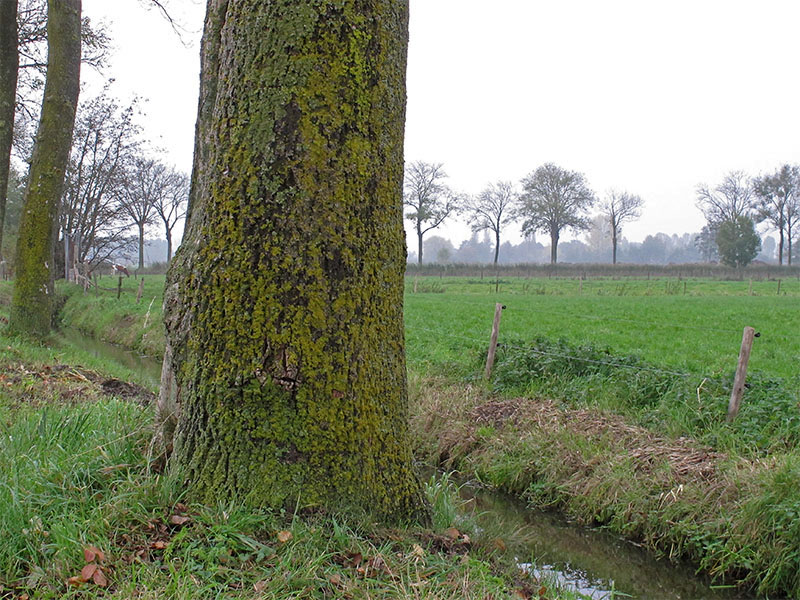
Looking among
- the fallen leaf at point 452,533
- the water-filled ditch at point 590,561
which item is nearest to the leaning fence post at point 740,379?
the water-filled ditch at point 590,561

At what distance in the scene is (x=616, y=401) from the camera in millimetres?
8289

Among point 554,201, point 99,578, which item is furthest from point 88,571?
point 554,201

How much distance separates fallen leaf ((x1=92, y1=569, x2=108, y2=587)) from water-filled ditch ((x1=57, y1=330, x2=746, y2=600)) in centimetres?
250

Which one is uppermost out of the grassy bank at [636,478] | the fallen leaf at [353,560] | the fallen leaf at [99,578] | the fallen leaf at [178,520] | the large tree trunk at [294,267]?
the large tree trunk at [294,267]

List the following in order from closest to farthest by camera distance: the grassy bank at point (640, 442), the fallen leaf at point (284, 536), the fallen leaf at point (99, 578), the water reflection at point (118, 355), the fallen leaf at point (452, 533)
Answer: the fallen leaf at point (99, 578) < the fallen leaf at point (284, 536) < the fallen leaf at point (452, 533) < the grassy bank at point (640, 442) < the water reflection at point (118, 355)

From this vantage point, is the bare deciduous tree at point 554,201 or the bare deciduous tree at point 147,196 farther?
the bare deciduous tree at point 554,201

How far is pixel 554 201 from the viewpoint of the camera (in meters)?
72.9

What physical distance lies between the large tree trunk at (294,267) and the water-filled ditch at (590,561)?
176 centimetres

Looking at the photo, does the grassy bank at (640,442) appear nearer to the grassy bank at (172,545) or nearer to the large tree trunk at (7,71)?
the grassy bank at (172,545)

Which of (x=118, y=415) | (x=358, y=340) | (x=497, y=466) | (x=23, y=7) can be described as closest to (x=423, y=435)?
(x=497, y=466)

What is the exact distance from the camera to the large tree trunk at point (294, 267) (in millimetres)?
2955

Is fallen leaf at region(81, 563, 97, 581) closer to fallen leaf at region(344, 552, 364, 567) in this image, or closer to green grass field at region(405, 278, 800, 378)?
fallen leaf at region(344, 552, 364, 567)

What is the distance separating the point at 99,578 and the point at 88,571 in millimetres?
58

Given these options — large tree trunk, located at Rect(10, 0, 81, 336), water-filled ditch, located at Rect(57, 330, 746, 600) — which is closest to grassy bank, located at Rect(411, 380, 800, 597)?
water-filled ditch, located at Rect(57, 330, 746, 600)
